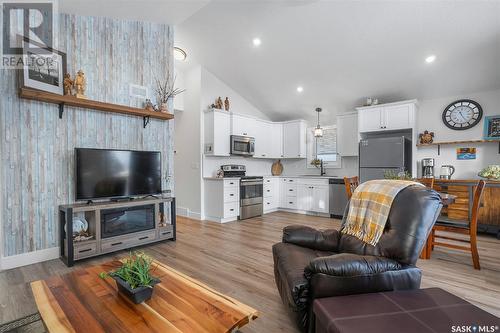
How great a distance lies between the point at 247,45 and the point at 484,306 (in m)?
4.55

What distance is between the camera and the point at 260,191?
18.3 ft

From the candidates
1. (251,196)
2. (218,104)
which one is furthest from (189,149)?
(251,196)

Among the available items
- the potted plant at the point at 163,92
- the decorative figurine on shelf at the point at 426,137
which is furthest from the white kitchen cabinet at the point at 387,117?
the potted plant at the point at 163,92

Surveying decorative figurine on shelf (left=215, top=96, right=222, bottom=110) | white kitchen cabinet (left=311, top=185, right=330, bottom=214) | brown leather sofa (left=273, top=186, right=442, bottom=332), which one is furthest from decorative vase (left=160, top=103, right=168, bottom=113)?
white kitchen cabinet (left=311, top=185, right=330, bottom=214)

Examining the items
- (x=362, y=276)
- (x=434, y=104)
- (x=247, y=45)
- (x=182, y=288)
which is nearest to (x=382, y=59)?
(x=434, y=104)

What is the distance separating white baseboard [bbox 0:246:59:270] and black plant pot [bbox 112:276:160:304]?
2.28 m

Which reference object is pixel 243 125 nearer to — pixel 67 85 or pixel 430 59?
pixel 67 85

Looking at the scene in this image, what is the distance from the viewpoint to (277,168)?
6.77m

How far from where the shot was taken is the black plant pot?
4.21 feet

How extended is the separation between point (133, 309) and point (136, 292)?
0.25 feet

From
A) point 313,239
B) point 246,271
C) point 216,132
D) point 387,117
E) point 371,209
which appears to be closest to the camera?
point 371,209

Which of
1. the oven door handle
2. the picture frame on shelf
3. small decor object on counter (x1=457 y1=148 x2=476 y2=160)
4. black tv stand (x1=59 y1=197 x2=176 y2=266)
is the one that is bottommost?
black tv stand (x1=59 y1=197 x2=176 y2=266)

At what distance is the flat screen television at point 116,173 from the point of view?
9.85 feet

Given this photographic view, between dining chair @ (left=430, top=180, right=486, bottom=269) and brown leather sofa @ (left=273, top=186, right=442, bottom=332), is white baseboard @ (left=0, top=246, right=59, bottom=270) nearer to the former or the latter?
brown leather sofa @ (left=273, top=186, right=442, bottom=332)
